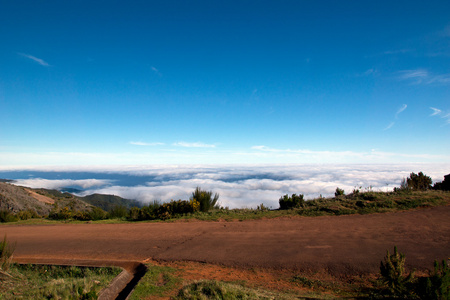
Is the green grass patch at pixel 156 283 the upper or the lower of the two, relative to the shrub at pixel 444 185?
lower

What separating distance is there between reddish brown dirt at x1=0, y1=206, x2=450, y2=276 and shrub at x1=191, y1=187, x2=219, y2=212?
302 centimetres

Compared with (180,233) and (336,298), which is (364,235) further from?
(180,233)

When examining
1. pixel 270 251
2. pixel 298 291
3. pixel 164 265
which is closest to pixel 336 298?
pixel 298 291

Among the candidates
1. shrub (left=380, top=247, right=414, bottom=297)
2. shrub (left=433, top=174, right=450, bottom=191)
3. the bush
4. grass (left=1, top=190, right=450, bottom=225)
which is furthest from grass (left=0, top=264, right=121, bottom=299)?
shrub (left=433, top=174, right=450, bottom=191)

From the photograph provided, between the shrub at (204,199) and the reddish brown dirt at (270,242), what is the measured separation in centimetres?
302

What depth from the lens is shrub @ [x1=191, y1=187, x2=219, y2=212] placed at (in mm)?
13873

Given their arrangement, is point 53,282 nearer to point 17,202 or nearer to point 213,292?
point 213,292

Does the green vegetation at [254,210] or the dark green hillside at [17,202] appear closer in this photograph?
the green vegetation at [254,210]

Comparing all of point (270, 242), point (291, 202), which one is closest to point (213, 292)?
point (270, 242)

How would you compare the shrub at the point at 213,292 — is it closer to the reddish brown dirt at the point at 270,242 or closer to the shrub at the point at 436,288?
the reddish brown dirt at the point at 270,242

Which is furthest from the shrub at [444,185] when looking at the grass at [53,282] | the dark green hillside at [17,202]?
the dark green hillside at [17,202]

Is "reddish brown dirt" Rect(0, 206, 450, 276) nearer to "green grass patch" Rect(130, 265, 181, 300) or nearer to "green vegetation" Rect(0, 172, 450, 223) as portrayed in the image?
"green grass patch" Rect(130, 265, 181, 300)

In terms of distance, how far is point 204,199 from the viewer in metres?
14.1

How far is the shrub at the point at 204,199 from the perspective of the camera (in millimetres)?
13873
